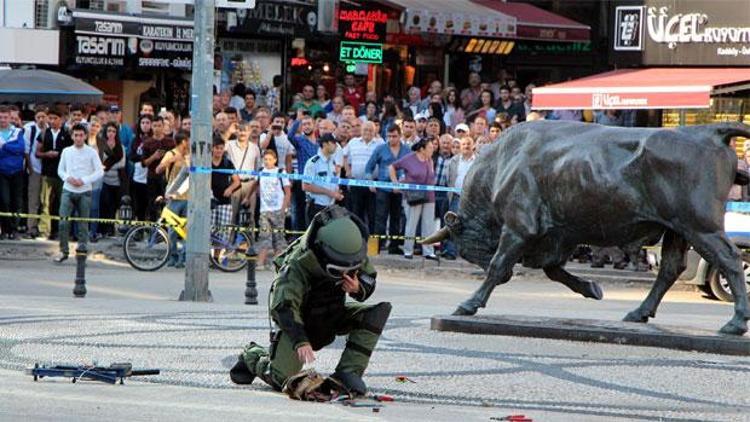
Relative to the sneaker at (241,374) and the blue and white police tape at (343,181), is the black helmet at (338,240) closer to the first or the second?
the sneaker at (241,374)

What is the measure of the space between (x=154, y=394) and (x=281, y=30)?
21.6 meters

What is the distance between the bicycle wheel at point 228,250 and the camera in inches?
872

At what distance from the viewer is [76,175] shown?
22.4 m

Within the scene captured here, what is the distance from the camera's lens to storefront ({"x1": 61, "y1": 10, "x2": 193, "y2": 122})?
1150 inches

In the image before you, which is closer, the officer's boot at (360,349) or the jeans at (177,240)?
the officer's boot at (360,349)

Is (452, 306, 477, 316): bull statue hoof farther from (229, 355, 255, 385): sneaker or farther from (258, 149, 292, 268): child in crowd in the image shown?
(258, 149, 292, 268): child in crowd

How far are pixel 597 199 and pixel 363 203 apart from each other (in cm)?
1045

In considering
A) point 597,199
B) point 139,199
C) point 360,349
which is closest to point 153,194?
point 139,199

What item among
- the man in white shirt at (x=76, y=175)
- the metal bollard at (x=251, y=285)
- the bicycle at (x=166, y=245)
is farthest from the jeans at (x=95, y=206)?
the metal bollard at (x=251, y=285)

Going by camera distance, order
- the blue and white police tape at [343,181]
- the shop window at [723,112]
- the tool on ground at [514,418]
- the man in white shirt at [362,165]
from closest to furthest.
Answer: the tool on ground at [514,418]
the blue and white police tape at [343,181]
the man in white shirt at [362,165]
the shop window at [723,112]

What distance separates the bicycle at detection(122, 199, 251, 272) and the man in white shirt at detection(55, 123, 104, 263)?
2.54 ft

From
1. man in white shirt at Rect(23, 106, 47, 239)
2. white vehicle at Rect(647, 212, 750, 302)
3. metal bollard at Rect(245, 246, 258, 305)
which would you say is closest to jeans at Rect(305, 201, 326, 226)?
man in white shirt at Rect(23, 106, 47, 239)

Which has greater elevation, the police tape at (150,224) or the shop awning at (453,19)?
the shop awning at (453,19)

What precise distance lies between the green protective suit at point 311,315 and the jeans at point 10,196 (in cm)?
1304
